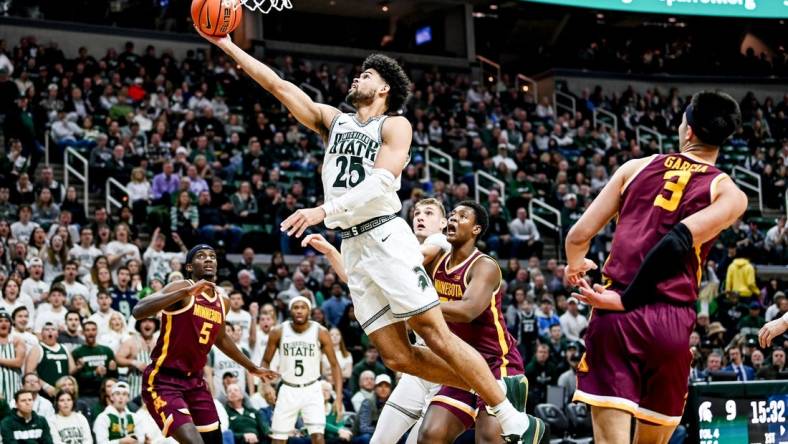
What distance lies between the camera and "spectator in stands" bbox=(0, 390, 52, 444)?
11.6 metres

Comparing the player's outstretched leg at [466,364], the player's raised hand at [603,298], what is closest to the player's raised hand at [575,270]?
the player's raised hand at [603,298]

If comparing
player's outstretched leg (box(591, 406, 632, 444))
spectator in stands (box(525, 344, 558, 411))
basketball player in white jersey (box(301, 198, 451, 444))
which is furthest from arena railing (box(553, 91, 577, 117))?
player's outstretched leg (box(591, 406, 632, 444))

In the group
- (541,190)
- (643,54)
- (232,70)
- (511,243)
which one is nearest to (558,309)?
(511,243)

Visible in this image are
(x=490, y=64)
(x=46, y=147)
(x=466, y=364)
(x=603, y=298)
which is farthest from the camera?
(x=490, y=64)

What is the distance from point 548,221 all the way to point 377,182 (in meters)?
17.4

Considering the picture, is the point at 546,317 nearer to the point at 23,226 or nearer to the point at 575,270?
the point at 23,226

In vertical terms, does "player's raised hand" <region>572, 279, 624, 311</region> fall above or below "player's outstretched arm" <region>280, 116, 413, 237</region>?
below

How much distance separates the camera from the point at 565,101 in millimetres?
31531

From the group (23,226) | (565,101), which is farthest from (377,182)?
(565,101)

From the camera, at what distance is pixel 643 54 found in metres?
34.5

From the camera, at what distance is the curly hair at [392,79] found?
7047mm

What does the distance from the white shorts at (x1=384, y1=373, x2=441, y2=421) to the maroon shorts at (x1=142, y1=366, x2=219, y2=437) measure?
184 cm

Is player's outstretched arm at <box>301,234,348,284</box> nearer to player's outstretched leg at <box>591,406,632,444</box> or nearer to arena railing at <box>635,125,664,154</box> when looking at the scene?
player's outstretched leg at <box>591,406,632,444</box>

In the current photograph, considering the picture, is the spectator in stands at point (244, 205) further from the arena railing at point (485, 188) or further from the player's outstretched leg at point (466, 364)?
the player's outstretched leg at point (466, 364)
